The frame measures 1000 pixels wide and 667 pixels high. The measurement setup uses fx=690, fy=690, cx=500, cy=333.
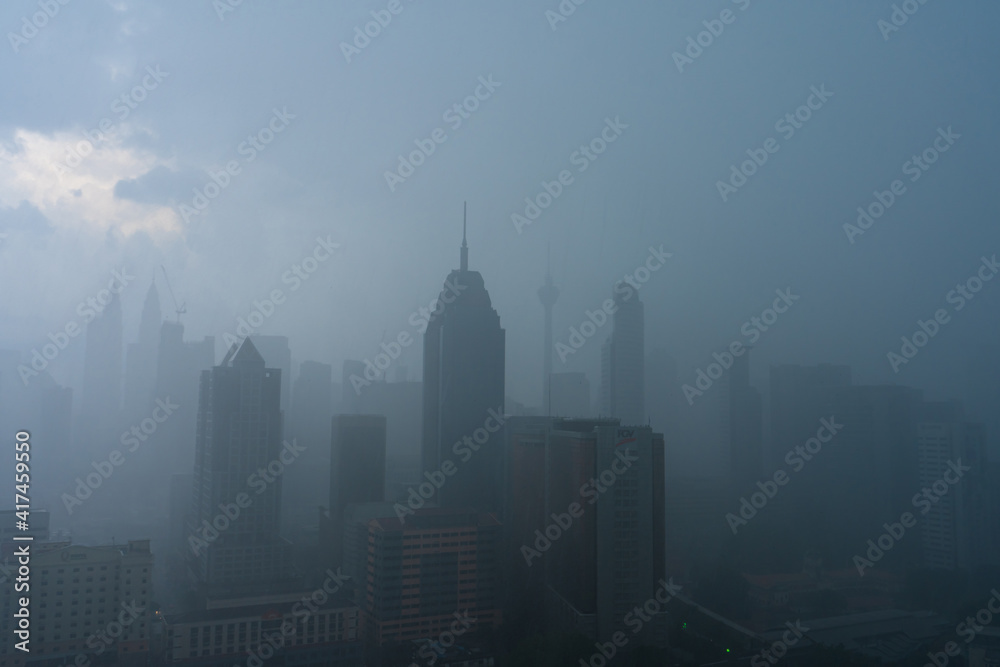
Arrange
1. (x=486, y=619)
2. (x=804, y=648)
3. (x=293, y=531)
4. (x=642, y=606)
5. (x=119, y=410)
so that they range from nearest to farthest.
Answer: (x=642, y=606) < (x=804, y=648) < (x=486, y=619) < (x=293, y=531) < (x=119, y=410)

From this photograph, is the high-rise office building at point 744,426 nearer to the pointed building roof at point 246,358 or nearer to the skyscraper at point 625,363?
the skyscraper at point 625,363

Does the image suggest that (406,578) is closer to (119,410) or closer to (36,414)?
(36,414)

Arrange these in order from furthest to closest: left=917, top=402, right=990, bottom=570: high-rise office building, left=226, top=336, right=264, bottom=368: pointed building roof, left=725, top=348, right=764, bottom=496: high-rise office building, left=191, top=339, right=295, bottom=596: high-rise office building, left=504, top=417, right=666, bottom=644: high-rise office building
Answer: left=725, top=348, right=764, bottom=496: high-rise office building
left=917, top=402, right=990, bottom=570: high-rise office building
left=226, top=336, right=264, bottom=368: pointed building roof
left=191, top=339, right=295, bottom=596: high-rise office building
left=504, top=417, right=666, bottom=644: high-rise office building

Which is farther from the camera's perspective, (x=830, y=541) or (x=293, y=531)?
(x=293, y=531)

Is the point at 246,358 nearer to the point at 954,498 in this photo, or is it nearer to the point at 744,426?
the point at 744,426

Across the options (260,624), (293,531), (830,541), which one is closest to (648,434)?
(260,624)

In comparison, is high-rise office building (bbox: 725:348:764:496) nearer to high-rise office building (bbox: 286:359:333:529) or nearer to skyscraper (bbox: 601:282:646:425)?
skyscraper (bbox: 601:282:646:425)

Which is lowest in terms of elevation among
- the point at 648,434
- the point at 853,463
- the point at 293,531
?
the point at 293,531

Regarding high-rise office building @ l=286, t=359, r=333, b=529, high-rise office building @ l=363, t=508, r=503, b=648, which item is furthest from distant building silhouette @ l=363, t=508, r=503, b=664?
high-rise office building @ l=286, t=359, r=333, b=529
